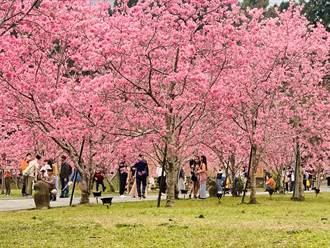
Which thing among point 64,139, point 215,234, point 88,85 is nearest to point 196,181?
point 64,139

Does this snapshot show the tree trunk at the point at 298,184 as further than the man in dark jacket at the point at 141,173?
Yes

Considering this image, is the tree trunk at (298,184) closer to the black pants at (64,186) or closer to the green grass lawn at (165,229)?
the black pants at (64,186)

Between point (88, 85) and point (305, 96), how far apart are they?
1098 centimetres

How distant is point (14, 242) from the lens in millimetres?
11180

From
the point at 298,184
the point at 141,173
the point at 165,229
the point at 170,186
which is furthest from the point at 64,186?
the point at 165,229

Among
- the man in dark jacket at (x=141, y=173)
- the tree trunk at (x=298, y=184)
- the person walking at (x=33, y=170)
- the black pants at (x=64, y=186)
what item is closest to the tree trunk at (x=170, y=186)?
the man in dark jacket at (x=141, y=173)

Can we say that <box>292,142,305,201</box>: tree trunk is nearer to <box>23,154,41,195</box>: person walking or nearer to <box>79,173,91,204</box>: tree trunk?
<box>79,173,91,204</box>: tree trunk

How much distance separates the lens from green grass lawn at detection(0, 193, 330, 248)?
10.8 m

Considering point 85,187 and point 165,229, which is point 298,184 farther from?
point 165,229

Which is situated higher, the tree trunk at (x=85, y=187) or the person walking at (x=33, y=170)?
the person walking at (x=33, y=170)

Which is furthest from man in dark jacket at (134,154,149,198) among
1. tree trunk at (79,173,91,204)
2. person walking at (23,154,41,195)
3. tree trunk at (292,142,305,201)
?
tree trunk at (292,142,305,201)

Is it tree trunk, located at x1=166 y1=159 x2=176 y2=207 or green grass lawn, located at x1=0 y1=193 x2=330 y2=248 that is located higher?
tree trunk, located at x1=166 y1=159 x2=176 y2=207

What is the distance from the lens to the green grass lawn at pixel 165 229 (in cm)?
1076

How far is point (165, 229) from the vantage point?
12758 mm
